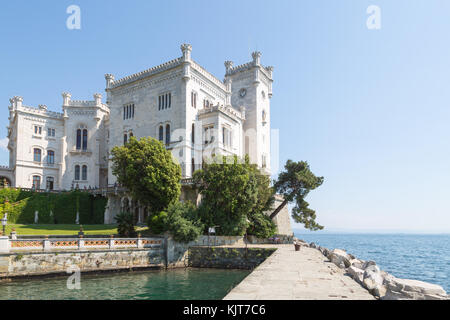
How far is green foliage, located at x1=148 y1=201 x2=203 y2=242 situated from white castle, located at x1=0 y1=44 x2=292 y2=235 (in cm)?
821

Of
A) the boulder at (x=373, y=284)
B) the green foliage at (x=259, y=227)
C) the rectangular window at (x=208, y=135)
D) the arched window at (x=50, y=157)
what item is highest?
the rectangular window at (x=208, y=135)

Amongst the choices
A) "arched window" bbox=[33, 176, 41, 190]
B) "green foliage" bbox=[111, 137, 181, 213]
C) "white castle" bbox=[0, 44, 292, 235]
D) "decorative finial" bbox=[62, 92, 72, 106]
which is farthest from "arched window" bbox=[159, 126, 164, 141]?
"arched window" bbox=[33, 176, 41, 190]

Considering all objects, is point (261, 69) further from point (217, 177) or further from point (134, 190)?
point (134, 190)

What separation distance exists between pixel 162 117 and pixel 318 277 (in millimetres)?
34248

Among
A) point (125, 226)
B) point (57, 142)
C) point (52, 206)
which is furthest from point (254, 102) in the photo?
point (52, 206)

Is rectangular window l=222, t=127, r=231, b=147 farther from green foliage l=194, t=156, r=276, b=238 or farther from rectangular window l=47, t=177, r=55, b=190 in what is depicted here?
rectangular window l=47, t=177, r=55, b=190

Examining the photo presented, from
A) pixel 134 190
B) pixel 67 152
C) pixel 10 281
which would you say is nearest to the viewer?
pixel 10 281

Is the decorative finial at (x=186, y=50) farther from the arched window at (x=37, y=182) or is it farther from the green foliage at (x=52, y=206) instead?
the arched window at (x=37, y=182)

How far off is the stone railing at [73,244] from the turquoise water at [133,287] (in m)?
2.30

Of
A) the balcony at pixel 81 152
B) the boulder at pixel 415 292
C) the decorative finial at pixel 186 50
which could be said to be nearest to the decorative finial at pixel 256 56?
the decorative finial at pixel 186 50

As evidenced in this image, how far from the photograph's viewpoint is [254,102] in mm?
53156

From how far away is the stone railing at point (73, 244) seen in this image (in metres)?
22.9

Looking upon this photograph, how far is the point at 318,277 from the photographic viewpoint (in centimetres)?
1359
